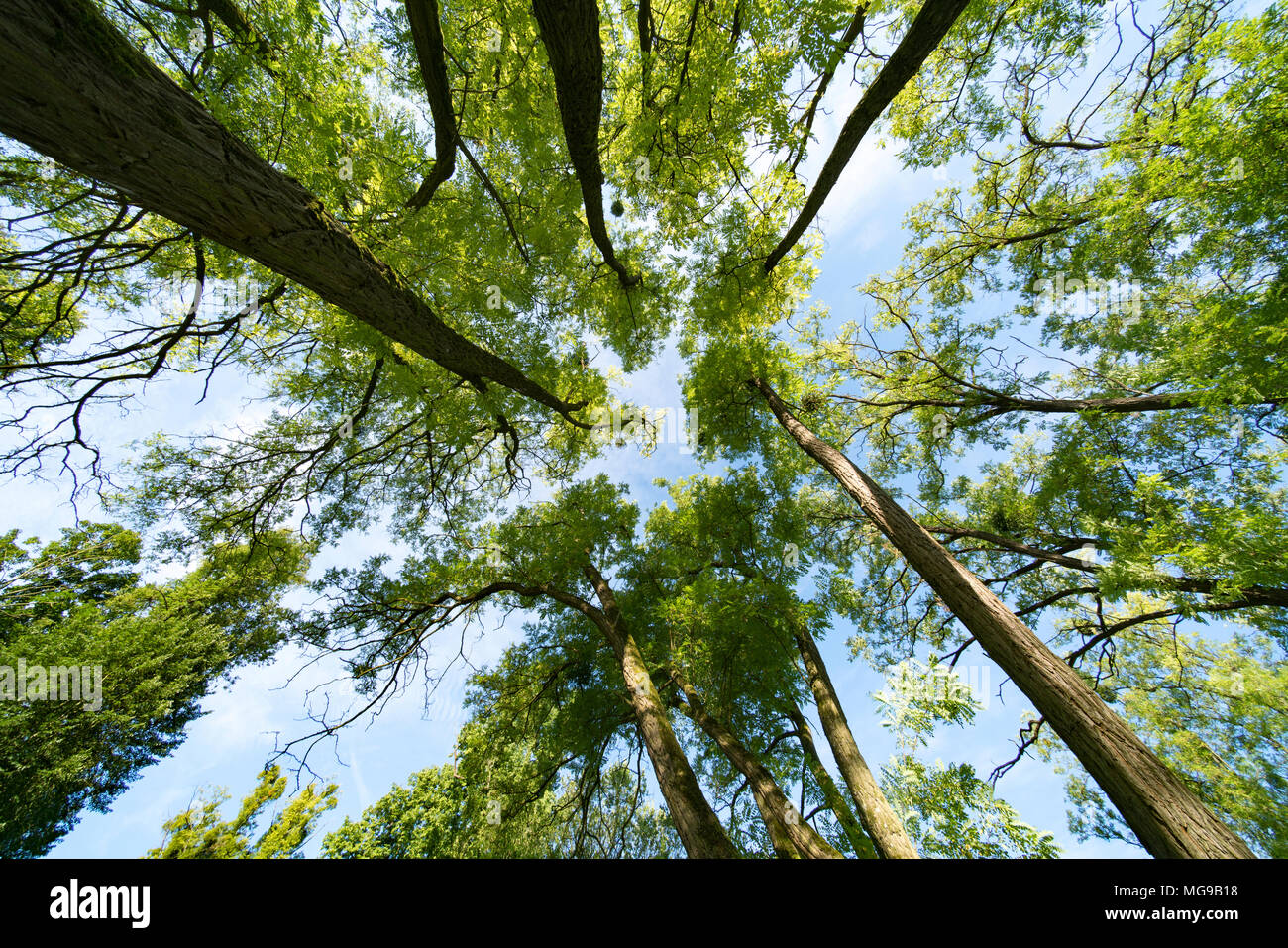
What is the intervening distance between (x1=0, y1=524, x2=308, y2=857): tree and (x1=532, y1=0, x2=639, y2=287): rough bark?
313 inches

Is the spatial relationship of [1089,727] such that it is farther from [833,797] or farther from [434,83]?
[434,83]

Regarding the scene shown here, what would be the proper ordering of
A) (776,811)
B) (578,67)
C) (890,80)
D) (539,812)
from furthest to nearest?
(539,812) → (776,811) → (890,80) → (578,67)

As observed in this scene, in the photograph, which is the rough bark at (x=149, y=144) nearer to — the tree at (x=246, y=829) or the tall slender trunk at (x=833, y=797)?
the tall slender trunk at (x=833, y=797)

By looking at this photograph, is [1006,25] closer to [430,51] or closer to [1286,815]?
[430,51]

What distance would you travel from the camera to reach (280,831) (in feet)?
48.5

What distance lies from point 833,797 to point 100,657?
16.6m

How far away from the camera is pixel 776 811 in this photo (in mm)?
5383

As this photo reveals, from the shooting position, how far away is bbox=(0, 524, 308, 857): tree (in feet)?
33.0

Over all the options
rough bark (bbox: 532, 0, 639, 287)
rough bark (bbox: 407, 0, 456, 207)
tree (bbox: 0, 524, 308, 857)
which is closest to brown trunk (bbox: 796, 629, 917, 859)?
rough bark (bbox: 532, 0, 639, 287)

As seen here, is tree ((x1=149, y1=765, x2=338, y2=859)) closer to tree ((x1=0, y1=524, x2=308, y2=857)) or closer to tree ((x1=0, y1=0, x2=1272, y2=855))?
tree ((x1=0, y1=524, x2=308, y2=857))

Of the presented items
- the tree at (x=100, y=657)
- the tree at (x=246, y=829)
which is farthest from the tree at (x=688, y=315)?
the tree at (x=246, y=829)

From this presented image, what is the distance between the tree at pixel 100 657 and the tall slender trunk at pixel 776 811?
8067mm

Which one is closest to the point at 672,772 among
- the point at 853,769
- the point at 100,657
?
the point at 853,769

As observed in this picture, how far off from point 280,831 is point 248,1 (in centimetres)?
2155
